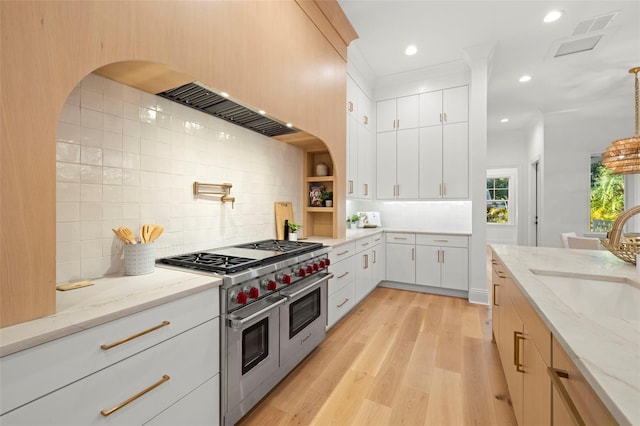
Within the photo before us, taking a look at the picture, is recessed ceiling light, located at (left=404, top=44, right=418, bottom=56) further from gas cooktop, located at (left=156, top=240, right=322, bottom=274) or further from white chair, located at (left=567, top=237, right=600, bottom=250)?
white chair, located at (left=567, top=237, right=600, bottom=250)

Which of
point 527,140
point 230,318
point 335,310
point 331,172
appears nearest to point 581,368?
point 230,318

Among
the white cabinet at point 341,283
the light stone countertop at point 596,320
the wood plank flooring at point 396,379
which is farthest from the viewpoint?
the white cabinet at point 341,283

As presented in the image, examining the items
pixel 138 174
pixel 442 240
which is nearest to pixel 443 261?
pixel 442 240

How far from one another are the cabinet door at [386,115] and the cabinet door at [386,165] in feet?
0.33

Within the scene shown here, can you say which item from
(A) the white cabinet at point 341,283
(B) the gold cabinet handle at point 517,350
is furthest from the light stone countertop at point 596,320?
(A) the white cabinet at point 341,283

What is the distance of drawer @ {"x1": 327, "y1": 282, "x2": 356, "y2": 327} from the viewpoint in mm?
2606

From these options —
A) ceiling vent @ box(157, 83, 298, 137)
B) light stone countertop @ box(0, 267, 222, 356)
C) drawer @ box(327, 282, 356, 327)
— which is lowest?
drawer @ box(327, 282, 356, 327)

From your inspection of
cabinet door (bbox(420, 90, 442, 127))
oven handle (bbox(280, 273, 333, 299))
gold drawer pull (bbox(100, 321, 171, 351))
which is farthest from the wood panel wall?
cabinet door (bbox(420, 90, 442, 127))

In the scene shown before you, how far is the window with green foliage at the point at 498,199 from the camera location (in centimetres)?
770

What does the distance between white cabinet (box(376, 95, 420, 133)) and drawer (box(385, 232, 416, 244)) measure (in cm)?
165

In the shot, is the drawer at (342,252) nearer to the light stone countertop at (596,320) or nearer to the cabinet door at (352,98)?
the light stone countertop at (596,320)

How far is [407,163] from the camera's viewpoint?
4312mm

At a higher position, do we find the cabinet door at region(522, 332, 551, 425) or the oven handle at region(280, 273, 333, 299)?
the oven handle at region(280, 273, 333, 299)

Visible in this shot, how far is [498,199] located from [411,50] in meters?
5.95
